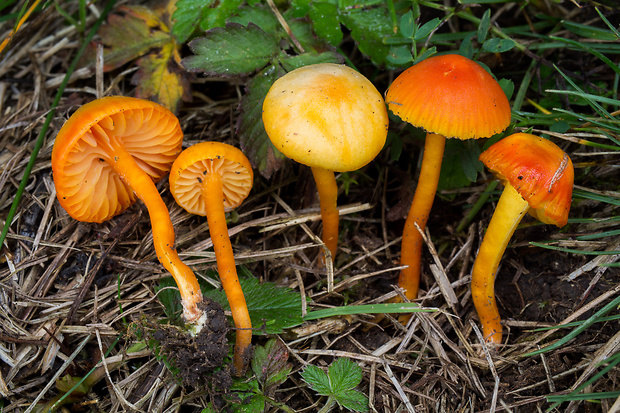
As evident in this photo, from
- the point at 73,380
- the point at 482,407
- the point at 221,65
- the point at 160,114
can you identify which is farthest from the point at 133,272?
the point at 482,407

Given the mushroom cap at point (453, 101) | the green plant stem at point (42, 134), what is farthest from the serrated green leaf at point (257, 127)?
the green plant stem at point (42, 134)

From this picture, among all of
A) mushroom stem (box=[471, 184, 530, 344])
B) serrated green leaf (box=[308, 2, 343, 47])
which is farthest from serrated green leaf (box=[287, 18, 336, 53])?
mushroom stem (box=[471, 184, 530, 344])

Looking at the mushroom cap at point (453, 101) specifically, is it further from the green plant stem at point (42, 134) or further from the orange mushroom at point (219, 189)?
the green plant stem at point (42, 134)

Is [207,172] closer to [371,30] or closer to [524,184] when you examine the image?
[371,30]

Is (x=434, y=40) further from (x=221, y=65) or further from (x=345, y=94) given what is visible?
(x=221, y=65)

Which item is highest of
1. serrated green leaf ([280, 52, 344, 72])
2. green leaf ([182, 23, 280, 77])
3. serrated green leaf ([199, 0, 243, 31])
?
serrated green leaf ([199, 0, 243, 31])

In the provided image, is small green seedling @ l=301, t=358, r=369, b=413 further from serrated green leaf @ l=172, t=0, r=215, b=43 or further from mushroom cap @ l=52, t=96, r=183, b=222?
serrated green leaf @ l=172, t=0, r=215, b=43

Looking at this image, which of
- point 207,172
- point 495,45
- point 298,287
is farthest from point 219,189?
point 495,45
